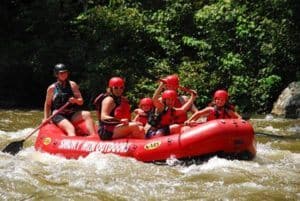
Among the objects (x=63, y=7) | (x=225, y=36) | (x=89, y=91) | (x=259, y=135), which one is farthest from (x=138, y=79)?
(x=259, y=135)

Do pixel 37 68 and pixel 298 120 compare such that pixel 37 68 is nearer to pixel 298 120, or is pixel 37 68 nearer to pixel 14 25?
pixel 14 25

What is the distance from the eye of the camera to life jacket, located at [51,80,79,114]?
840 cm

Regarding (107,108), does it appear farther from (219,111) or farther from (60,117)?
(219,111)

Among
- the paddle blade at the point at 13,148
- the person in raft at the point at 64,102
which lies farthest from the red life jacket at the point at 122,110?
the paddle blade at the point at 13,148

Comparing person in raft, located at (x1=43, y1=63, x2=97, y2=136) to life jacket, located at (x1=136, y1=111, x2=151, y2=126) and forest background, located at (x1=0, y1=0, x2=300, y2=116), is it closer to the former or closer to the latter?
life jacket, located at (x1=136, y1=111, x2=151, y2=126)

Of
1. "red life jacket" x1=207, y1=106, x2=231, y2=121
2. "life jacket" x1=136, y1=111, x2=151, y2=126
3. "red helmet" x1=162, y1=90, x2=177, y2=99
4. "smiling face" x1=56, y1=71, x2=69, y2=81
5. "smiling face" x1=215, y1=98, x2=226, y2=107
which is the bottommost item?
"life jacket" x1=136, y1=111, x2=151, y2=126

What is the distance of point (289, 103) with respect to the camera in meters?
12.2

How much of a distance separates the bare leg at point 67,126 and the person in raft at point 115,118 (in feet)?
2.00

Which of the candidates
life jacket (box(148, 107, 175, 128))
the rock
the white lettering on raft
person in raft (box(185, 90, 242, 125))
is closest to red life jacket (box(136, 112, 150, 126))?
life jacket (box(148, 107, 175, 128))

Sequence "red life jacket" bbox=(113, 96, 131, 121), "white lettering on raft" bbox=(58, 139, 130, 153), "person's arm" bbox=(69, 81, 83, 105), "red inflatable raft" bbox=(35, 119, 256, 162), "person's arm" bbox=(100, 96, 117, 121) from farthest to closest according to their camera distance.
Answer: "person's arm" bbox=(69, 81, 83, 105)
"red life jacket" bbox=(113, 96, 131, 121)
"person's arm" bbox=(100, 96, 117, 121)
"white lettering on raft" bbox=(58, 139, 130, 153)
"red inflatable raft" bbox=(35, 119, 256, 162)

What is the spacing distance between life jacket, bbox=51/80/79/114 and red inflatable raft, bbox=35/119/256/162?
1.07 metres

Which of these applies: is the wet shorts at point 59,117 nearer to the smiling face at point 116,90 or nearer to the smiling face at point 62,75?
the smiling face at point 62,75

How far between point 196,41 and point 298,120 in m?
3.72

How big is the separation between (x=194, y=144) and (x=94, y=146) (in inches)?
52.0
